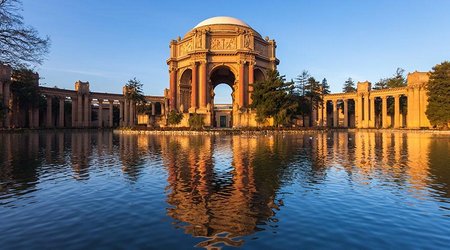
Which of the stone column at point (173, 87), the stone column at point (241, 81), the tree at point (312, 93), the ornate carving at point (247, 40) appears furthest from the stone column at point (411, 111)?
the stone column at point (173, 87)

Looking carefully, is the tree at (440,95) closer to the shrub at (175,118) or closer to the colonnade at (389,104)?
the colonnade at (389,104)

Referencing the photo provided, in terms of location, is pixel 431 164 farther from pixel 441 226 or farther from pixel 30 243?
pixel 30 243

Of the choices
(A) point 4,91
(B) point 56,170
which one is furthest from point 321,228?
(A) point 4,91

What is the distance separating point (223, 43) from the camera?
6625 centimetres

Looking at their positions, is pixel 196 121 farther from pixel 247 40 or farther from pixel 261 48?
pixel 261 48

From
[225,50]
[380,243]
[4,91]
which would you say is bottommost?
[380,243]

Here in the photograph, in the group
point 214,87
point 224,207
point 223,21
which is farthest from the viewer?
point 214,87

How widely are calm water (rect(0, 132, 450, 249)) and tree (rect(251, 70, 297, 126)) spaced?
3816cm

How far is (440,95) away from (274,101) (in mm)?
38238

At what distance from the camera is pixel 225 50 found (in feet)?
215

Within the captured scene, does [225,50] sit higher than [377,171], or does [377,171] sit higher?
[225,50]

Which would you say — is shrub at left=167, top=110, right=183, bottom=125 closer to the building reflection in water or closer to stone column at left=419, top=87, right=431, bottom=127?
the building reflection in water

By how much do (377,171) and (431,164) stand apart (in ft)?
14.2

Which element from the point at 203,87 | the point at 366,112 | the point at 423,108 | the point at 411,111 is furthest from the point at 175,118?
the point at 423,108
